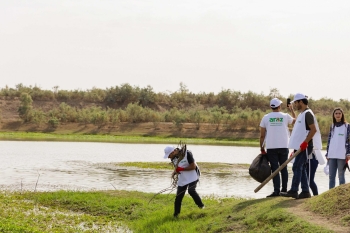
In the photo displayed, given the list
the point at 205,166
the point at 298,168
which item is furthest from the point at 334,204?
the point at 205,166

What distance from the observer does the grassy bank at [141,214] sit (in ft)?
32.6

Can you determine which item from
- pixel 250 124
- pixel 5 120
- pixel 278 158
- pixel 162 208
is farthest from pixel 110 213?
pixel 5 120

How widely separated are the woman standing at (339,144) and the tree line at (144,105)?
174ft

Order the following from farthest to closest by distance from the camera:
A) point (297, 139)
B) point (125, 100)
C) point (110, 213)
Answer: point (125, 100), point (110, 213), point (297, 139)

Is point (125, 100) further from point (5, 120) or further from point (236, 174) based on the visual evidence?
point (236, 174)

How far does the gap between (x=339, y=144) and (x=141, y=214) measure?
478cm

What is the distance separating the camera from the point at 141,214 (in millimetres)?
13703

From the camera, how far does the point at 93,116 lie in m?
66.8

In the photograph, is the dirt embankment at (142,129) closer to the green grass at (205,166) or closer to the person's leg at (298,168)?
the green grass at (205,166)

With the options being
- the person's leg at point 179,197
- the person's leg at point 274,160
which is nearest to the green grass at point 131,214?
the person's leg at point 179,197

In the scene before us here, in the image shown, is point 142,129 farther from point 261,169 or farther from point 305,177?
point 305,177

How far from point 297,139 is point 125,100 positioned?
74.9 m

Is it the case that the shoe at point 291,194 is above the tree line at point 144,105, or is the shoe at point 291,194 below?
below

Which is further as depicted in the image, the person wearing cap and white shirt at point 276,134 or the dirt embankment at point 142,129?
the dirt embankment at point 142,129
